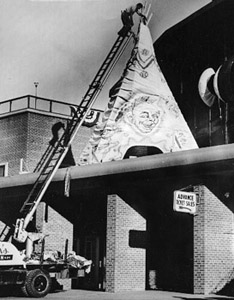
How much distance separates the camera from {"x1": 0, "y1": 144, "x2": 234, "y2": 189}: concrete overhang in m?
18.8

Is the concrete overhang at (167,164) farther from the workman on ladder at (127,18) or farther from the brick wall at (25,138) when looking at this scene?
the brick wall at (25,138)

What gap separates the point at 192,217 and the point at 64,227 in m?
6.36

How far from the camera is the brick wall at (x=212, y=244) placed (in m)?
19.6

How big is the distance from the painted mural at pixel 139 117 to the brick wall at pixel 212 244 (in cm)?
600

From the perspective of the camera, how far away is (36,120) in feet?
109

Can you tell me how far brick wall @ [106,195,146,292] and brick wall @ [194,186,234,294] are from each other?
286cm

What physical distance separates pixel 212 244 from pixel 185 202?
1.77 meters

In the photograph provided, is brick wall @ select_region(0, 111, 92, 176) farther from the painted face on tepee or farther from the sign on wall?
the sign on wall

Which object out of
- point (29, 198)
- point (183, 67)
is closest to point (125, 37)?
point (183, 67)

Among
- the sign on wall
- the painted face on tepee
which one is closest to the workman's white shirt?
A: the painted face on tepee

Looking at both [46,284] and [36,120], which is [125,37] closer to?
[36,120]

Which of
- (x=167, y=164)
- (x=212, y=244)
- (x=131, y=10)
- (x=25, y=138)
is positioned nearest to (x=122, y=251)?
(x=212, y=244)

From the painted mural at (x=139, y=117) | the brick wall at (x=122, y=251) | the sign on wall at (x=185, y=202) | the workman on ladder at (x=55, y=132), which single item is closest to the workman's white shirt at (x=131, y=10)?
the painted mural at (x=139, y=117)

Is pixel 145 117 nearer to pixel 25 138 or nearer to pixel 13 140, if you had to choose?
pixel 25 138
